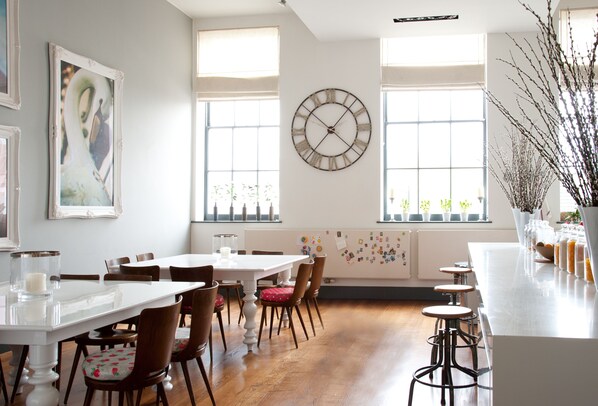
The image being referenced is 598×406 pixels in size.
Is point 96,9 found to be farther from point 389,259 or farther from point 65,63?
point 389,259

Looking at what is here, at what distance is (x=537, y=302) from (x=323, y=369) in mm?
2864

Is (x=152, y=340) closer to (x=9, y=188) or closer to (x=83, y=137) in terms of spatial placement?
(x=9, y=188)

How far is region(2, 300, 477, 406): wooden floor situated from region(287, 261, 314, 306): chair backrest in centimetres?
39

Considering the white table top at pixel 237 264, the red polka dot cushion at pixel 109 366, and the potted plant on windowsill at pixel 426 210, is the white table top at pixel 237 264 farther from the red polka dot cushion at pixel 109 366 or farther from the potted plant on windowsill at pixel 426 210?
the potted plant on windowsill at pixel 426 210

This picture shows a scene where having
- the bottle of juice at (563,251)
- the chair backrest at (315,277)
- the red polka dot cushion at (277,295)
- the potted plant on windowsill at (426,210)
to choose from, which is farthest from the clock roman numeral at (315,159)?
the bottle of juice at (563,251)

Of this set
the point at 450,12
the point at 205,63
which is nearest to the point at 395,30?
the point at 450,12

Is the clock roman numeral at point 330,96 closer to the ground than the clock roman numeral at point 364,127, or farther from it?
farther from it

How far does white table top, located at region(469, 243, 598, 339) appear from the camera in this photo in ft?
5.42

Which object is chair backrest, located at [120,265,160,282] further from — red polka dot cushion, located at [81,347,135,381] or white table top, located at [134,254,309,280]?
red polka dot cushion, located at [81,347,135,381]

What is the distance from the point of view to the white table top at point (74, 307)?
101 inches

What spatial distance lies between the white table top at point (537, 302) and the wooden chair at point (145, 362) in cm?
142

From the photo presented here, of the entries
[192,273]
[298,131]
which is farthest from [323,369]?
[298,131]

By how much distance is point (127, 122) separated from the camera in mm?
7160

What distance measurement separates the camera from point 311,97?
28.5 feet
